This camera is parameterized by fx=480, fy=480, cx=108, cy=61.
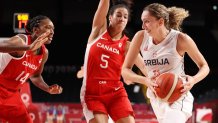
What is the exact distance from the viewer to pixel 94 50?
5.07 meters

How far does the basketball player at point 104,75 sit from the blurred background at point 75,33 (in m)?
12.9

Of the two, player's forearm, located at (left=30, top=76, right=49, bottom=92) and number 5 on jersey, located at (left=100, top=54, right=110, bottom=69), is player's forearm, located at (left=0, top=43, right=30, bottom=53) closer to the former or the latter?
number 5 on jersey, located at (left=100, top=54, right=110, bottom=69)

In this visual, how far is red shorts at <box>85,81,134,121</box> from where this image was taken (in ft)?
16.4

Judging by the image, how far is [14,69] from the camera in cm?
510

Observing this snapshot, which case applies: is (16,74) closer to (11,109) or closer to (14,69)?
(14,69)

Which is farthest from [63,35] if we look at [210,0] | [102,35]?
[102,35]

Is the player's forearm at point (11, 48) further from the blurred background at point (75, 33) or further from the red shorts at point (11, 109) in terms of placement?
the blurred background at point (75, 33)

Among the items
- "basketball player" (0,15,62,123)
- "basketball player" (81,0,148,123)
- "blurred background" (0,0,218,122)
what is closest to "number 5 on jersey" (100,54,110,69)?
"basketball player" (81,0,148,123)

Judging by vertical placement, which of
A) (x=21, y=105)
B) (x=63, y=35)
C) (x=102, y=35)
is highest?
(x=102, y=35)

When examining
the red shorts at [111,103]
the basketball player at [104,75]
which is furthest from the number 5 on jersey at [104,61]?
the red shorts at [111,103]

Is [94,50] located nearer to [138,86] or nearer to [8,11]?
[138,86]

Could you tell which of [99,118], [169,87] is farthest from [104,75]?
[169,87]

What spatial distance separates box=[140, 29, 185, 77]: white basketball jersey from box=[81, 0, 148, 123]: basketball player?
1.86 ft

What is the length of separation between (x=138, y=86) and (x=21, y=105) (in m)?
13.7
